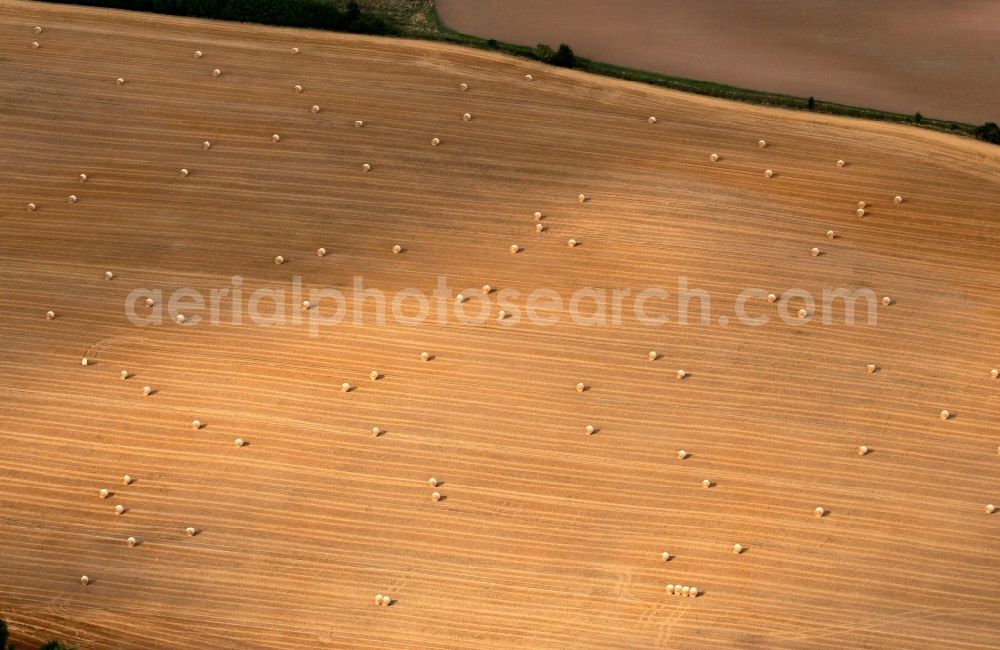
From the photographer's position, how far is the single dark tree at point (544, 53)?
112 feet

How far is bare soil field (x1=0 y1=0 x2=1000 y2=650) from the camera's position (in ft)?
84.2

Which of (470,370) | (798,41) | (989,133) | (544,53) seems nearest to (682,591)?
(470,370)

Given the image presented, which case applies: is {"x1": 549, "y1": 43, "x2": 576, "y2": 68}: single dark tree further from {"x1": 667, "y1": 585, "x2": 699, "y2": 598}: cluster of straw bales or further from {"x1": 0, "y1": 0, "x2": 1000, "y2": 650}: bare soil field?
{"x1": 667, "y1": 585, "x2": 699, "y2": 598}: cluster of straw bales

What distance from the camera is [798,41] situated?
3541 centimetres

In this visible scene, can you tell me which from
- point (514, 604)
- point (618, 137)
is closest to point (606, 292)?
point (618, 137)

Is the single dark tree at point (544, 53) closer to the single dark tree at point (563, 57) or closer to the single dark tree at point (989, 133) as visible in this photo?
the single dark tree at point (563, 57)

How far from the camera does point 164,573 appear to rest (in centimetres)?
2611

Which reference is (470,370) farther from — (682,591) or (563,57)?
(563,57)

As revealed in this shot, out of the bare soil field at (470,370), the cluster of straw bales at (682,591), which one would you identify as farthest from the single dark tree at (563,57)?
the cluster of straw bales at (682,591)

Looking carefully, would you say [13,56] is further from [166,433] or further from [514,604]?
[514,604]

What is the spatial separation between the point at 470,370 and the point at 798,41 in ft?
43.4

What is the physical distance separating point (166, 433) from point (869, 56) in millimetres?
19342

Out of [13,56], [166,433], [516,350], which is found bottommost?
[166,433]

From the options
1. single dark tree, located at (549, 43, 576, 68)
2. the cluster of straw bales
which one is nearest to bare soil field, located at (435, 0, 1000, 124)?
single dark tree, located at (549, 43, 576, 68)
